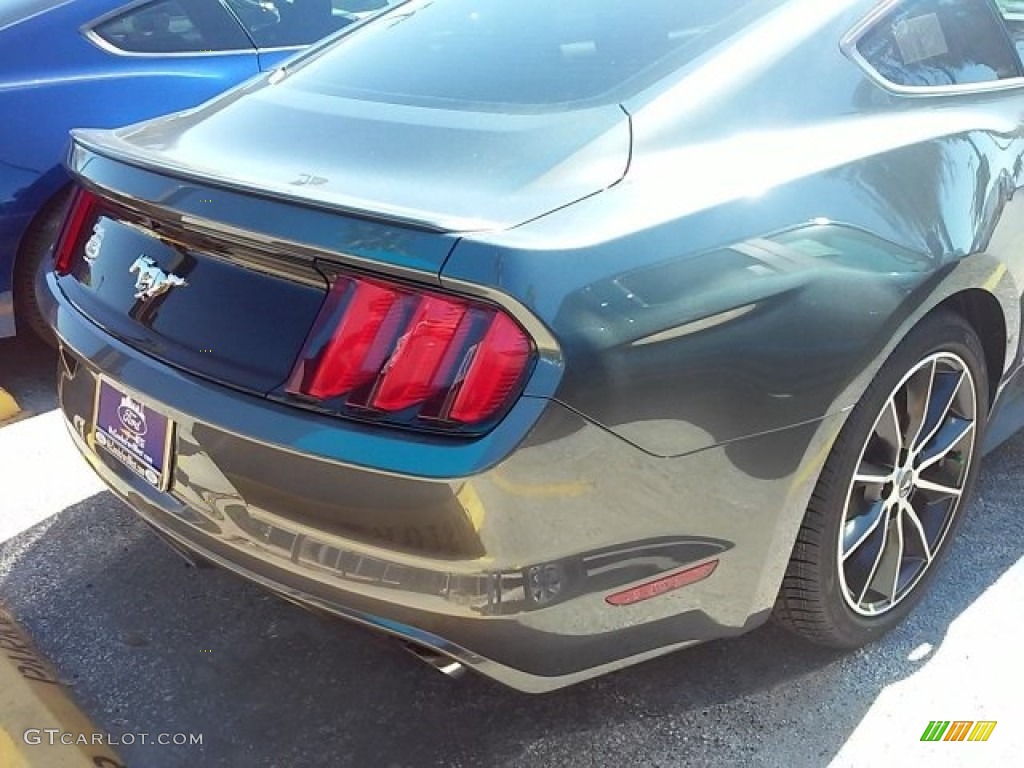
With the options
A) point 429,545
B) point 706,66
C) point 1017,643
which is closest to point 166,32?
point 706,66

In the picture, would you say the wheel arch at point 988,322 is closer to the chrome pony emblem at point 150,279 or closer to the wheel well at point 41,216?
the chrome pony emblem at point 150,279

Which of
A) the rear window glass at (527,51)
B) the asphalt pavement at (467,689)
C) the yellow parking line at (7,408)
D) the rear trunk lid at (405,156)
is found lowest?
the yellow parking line at (7,408)

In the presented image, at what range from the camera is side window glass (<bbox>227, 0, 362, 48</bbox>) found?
13.2 ft

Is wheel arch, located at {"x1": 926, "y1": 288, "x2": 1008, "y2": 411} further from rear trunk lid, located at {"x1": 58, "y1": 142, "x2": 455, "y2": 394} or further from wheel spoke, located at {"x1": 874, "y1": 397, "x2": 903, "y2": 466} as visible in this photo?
rear trunk lid, located at {"x1": 58, "y1": 142, "x2": 455, "y2": 394}

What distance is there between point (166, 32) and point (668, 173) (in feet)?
9.23

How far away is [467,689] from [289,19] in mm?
2977

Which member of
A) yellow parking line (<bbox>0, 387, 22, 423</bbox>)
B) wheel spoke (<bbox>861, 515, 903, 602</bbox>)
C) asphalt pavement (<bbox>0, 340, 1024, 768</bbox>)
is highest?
wheel spoke (<bbox>861, 515, 903, 602</bbox>)

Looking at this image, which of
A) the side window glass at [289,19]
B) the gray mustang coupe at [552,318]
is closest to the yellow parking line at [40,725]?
the gray mustang coupe at [552,318]

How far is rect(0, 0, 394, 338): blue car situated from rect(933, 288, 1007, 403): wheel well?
112 inches

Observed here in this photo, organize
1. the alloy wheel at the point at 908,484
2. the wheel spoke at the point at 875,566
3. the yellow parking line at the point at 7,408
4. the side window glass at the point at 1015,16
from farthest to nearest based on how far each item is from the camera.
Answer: the yellow parking line at the point at 7,408
the side window glass at the point at 1015,16
the wheel spoke at the point at 875,566
the alloy wheel at the point at 908,484

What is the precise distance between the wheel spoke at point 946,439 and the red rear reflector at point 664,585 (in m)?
0.83

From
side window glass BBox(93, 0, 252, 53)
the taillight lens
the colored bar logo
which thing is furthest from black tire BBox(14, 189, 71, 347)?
the colored bar logo

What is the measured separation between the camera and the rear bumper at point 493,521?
1.58 meters

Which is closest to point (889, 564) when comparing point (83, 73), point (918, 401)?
point (918, 401)
